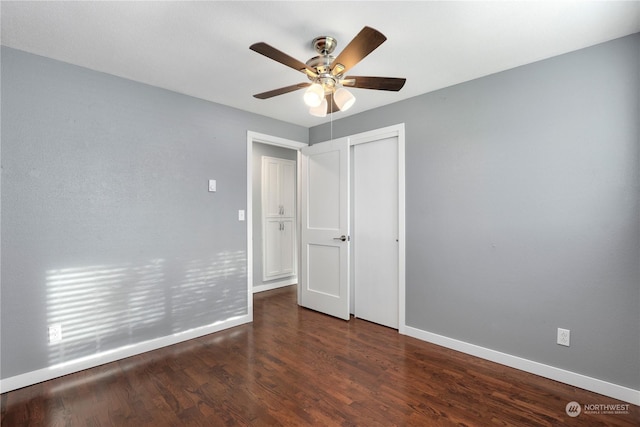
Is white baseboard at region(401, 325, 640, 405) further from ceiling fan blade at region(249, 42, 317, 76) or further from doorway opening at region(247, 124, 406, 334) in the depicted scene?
ceiling fan blade at region(249, 42, 317, 76)

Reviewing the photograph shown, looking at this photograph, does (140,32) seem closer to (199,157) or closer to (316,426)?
(199,157)

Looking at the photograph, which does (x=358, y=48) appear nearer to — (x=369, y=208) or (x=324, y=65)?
(x=324, y=65)

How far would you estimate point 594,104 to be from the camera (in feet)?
7.00

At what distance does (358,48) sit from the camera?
5.26 ft

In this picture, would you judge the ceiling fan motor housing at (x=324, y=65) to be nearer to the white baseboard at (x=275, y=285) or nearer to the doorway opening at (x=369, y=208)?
the doorway opening at (x=369, y=208)

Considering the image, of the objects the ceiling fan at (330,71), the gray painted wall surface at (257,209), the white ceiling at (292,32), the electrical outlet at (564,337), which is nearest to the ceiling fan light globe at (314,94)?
the ceiling fan at (330,71)

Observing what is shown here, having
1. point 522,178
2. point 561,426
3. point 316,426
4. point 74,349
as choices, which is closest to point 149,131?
point 74,349

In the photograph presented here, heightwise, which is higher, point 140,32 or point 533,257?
point 140,32

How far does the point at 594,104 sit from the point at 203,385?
3.38 m

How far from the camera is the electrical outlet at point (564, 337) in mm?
2229

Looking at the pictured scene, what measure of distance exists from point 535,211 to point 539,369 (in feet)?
3.92

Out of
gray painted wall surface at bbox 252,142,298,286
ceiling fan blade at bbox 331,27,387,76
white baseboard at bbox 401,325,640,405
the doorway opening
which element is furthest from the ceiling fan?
gray painted wall surface at bbox 252,142,298,286

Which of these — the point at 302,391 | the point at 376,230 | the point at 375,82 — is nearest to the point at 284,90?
the point at 375,82

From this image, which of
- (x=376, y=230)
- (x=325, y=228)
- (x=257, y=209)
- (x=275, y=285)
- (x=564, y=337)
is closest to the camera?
(x=564, y=337)
